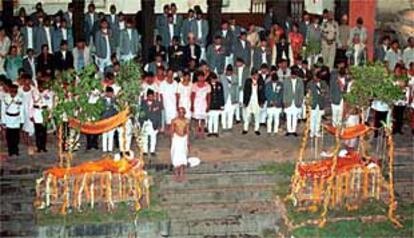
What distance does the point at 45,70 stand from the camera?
21.6m

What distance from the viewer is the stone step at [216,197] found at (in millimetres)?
18875

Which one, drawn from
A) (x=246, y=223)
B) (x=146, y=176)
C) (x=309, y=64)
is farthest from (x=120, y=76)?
(x=309, y=64)

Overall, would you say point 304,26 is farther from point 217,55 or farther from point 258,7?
point 258,7

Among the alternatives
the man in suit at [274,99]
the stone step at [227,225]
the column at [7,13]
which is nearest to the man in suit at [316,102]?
the man in suit at [274,99]

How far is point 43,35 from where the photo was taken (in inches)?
894

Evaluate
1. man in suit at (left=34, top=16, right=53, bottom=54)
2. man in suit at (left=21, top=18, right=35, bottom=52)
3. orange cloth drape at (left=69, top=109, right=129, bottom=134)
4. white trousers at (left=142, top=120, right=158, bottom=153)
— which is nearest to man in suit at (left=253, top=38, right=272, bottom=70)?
white trousers at (left=142, top=120, right=158, bottom=153)

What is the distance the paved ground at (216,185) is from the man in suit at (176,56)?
1.90 m

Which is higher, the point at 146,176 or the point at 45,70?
the point at 45,70

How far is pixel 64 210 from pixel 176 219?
1864 millimetres

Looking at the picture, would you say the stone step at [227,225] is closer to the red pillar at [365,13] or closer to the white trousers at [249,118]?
the white trousers at [249,118]

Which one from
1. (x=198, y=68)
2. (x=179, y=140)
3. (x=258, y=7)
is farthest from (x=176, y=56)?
(x=258, y=7)

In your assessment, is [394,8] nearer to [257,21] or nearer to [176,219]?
[257,21]

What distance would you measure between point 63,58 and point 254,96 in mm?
3991

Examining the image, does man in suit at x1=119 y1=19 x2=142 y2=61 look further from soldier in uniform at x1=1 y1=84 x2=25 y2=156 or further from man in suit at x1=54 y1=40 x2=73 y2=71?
soldier in uniform at x1=1 y1=84 x2=25 y2=156
